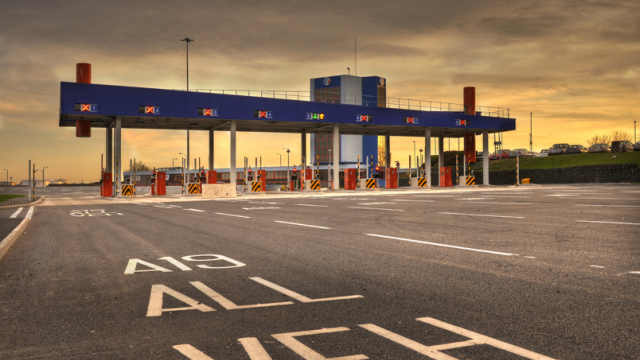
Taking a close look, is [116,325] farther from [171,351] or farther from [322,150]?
[322,150]

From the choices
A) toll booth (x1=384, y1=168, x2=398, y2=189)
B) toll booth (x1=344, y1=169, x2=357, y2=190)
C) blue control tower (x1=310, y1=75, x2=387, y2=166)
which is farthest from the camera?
blue control tower (x1=310, y1=75, x2=387, y2=166)

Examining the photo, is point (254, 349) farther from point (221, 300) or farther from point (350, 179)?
point (350, 179)

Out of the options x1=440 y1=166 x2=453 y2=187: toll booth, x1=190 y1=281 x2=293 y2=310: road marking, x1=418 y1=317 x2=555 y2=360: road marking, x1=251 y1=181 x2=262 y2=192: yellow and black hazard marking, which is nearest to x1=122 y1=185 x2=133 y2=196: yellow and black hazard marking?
x1=251 y1=181 x2=262 y2=192: yellow and black hazard marking

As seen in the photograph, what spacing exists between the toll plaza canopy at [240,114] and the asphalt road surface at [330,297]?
28.5 meters

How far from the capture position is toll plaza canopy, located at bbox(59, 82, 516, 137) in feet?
117

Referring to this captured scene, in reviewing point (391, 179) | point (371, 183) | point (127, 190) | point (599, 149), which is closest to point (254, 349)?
point (127, 190)

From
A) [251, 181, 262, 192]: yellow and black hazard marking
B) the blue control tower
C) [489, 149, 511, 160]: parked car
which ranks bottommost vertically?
[251, 181, 262, 192]: yellow and black hazard marking

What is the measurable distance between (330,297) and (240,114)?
121ft

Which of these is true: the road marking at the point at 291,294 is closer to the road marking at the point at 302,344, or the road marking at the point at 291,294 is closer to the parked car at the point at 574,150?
the road marking at the point at 302,344

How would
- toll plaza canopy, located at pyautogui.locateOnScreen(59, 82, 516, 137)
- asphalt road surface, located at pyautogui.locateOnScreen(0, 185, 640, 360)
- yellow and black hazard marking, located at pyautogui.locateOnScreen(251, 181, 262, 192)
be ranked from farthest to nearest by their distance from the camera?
yellow and black hazard marking, located at pyautogui.locateOnScreen(251, 181, 262, 192)
toll plaza canopy, located at pyautogui.locateOnScreen(59, 82, 516, 137)
asphalt road surface, located at pyautogui.locateOnScreen(0, 185, 640, 360)

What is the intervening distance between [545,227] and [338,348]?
8.79m

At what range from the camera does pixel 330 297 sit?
5102 millimetres

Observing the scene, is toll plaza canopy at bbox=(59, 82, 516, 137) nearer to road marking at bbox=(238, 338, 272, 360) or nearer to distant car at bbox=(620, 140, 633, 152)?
distant car at bbox=(620, 140, 633, 152)

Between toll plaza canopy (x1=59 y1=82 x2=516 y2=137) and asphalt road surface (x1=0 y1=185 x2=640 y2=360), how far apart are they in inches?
1123
